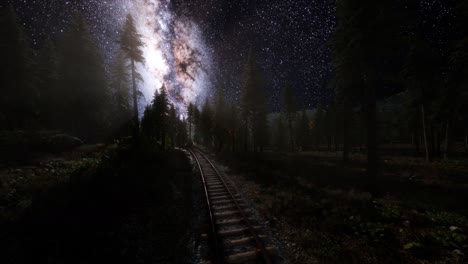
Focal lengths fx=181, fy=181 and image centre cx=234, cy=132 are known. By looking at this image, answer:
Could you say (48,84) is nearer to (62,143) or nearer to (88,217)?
(62,143)

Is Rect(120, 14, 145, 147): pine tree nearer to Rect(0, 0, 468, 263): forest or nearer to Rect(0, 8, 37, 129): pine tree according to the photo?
Rect(0, 0, 468, 263): forest

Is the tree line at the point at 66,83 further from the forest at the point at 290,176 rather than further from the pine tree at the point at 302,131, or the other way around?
the pine tree at the point at 302,131

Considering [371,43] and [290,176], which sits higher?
[371,43]

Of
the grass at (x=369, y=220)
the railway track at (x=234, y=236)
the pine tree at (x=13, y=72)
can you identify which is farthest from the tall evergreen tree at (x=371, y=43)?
the pine tree at (x=13, y=72)

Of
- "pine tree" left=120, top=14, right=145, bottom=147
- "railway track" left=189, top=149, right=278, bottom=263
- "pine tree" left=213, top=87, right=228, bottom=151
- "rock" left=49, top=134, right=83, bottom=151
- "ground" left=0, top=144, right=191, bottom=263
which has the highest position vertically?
"pine tree" left=120, top=14, right=145, bottom=147

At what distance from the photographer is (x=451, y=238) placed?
17.6 feet

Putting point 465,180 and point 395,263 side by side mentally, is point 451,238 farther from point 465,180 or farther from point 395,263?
point 465,180

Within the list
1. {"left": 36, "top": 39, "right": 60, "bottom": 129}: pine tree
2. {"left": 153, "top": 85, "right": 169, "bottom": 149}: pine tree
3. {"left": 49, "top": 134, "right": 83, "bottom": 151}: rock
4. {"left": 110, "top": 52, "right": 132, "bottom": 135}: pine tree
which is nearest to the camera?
{"left": 49, "top": 134, "right": 83, "bottom": 151}: rock

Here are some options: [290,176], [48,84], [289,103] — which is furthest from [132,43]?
[289,103]

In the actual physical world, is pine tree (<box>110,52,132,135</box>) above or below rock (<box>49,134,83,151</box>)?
above

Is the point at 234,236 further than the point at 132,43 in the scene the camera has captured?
No

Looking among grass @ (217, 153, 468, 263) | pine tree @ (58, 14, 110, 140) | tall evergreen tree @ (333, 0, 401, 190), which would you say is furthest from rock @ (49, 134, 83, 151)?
tall evergreen tree @ (333, 0, 401, 190)

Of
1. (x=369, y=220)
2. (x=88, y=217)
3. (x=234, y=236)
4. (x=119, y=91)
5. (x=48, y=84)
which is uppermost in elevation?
(x=48, y=84)

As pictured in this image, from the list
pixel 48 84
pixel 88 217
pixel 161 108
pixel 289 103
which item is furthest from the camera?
pixel 289 103
